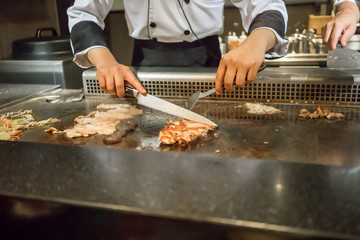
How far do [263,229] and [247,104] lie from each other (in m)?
1.61

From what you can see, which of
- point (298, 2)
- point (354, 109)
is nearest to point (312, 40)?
point (298, 2)

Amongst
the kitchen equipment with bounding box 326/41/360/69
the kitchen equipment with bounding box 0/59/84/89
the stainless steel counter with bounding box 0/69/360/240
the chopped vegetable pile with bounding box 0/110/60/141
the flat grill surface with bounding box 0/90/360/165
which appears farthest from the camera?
the kitchen equipment with bounding box 0/59/84/89

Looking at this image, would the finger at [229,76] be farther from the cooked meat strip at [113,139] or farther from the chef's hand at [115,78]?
the cooked meat strip at [113,139]

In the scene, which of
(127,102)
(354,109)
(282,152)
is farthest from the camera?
(127,102)

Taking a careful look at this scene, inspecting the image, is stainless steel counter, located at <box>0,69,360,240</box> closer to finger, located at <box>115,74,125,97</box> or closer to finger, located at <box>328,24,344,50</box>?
finger, located at <box>115,74,125,97</box>

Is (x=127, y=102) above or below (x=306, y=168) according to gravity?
below

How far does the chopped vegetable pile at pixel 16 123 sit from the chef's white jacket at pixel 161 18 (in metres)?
0.49

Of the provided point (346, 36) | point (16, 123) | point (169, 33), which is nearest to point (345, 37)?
point (346, 36)

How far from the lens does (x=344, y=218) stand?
578 mm

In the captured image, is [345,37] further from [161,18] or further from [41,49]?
[41,49]

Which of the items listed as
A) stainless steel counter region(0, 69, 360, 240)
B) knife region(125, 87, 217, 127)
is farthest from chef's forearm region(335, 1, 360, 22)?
stainless steel counter region(0, 69, 360, 240)

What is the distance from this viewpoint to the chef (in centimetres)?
188

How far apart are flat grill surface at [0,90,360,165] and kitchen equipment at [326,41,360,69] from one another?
1.00 ft

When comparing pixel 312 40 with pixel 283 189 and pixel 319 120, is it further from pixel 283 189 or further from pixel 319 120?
pixel 283 189
